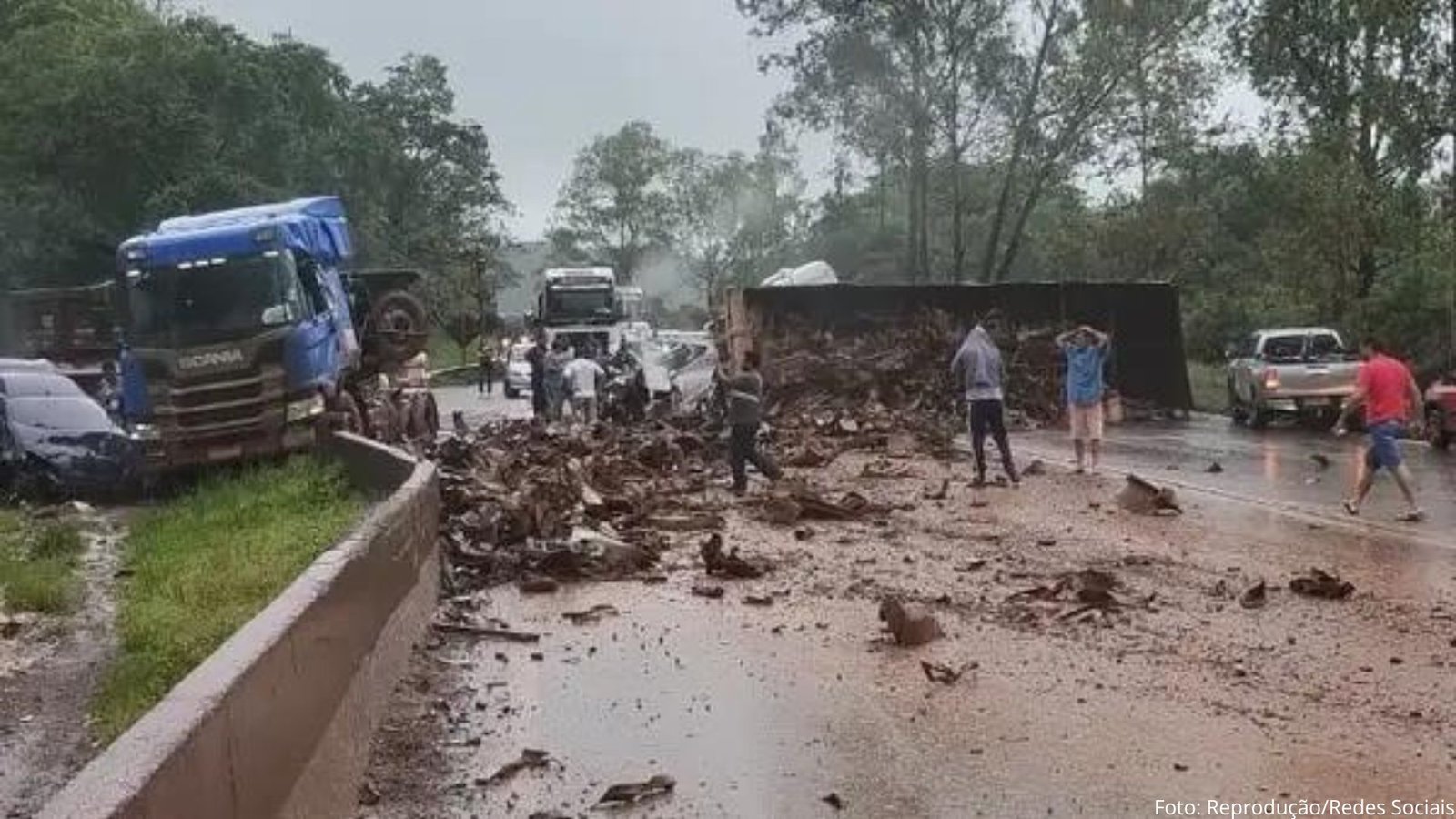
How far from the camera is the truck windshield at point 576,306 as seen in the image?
46812 mm

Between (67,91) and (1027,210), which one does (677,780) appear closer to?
(1027,210)

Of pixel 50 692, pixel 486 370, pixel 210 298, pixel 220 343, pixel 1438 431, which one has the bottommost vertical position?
pixel 1438 431

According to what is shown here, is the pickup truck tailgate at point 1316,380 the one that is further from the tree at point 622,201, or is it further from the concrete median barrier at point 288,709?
the tree at point 622,201

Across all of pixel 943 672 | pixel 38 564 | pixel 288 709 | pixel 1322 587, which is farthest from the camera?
pixel 38 564

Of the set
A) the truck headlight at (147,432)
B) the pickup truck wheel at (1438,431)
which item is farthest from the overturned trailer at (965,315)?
the truck headlight at (147,432)

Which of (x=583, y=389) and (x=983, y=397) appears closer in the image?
(x=983, y=397)

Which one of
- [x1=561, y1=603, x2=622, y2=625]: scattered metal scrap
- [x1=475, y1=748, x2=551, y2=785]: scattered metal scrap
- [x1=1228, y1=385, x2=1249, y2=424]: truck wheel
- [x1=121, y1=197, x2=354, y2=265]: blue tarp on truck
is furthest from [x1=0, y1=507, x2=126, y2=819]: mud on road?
[x1=1228, y1=385, x2=1249, y2=424]: truck wheel

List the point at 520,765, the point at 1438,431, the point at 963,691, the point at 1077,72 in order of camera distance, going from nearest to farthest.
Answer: the point at 520,765 → the point at 963,691 → the point at 1438,431 → the point at 1077,72

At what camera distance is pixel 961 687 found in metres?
8.22

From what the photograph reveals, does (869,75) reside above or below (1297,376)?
above

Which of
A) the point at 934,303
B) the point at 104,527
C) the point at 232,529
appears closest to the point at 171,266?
the point at 104,527

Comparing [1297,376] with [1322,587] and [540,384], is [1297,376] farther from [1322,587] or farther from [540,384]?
[1322,587]

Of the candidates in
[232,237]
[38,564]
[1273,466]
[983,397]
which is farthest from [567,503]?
[1273,466]

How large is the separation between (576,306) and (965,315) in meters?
20.7
